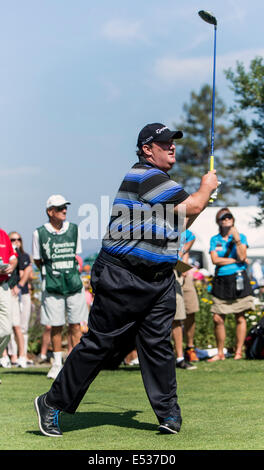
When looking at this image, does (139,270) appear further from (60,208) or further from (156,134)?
(60,208)

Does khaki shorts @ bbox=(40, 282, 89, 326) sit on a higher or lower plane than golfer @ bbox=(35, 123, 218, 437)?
lower

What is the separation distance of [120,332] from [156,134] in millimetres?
1385

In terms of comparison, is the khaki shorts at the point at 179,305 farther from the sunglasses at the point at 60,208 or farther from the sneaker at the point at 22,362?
the sneaker at the point at 22,362

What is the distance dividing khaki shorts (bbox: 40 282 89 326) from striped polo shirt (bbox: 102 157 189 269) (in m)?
4.54

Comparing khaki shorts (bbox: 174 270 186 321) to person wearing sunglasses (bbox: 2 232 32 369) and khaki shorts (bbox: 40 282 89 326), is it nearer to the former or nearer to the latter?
khaki shorts (bbox: 40 282 89 326)

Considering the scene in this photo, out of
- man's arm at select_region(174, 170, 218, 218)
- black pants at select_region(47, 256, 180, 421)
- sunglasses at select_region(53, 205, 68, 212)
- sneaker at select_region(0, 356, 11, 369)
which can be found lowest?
sneaker at select_region(0, 356, 11, 369)

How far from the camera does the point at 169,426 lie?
17.2 ft

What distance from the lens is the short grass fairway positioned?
4.88 metres

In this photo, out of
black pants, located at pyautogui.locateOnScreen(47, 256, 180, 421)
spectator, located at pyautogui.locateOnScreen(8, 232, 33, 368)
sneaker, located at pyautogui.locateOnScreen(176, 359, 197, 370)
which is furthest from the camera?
spectator, located at pyautogui.locateOnScreen(8, 232, 33, 368)

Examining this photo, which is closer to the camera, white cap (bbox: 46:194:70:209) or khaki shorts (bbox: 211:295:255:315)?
white cap (bbox: 46:194:70:209)

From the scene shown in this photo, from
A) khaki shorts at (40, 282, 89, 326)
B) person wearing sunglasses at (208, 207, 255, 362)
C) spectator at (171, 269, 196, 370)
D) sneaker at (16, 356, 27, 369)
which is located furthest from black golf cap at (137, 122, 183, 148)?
sneaker at (16, 356, 27, 369)

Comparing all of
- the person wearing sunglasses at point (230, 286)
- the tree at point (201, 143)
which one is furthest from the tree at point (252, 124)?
the tree at point (201, 143)

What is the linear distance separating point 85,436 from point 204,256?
20996 mm
